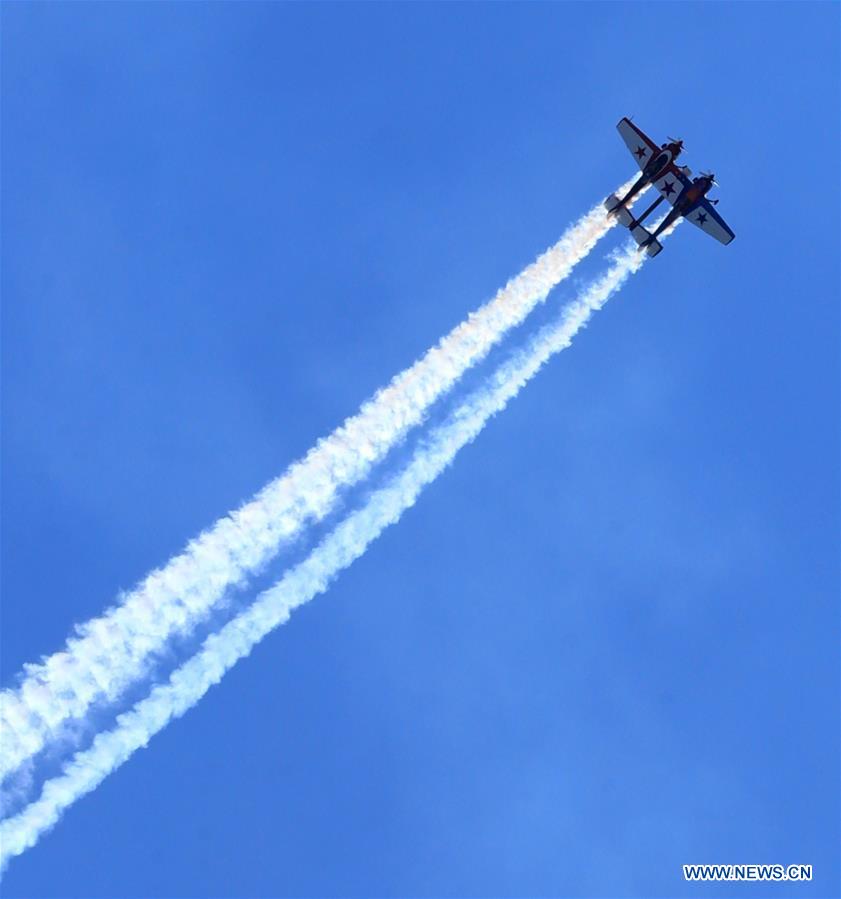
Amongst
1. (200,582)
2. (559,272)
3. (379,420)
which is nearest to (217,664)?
(200,582)

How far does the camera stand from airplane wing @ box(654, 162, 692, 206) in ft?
265

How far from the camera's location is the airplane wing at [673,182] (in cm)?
8062

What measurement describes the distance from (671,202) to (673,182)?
1.24 metres

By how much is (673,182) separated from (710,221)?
3.39m

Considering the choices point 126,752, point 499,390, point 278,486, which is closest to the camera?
point 126,752

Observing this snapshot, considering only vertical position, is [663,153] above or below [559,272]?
above

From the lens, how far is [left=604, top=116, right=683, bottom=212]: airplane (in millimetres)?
80312

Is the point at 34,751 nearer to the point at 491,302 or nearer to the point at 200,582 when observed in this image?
the point at 200,582

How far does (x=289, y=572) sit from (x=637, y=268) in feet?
96.1

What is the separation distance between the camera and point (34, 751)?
5725 centimetres

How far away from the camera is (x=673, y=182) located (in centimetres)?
8100

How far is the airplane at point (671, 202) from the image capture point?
265ft

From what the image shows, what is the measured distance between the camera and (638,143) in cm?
8156

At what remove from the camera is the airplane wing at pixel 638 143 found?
267ft
